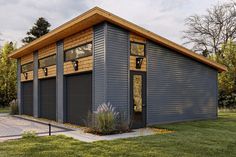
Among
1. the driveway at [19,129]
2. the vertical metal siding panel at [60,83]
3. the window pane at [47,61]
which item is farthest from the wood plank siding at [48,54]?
the driveway at [19,129]

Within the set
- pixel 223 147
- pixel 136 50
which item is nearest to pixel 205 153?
pixel 223 147

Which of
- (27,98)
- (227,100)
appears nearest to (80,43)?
(27,98)

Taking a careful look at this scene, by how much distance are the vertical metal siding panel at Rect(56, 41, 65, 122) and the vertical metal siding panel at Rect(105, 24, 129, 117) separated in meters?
3.41

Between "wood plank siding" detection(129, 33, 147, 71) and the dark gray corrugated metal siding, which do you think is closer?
"wood plank siding" detection(129, 33, 147, 71)

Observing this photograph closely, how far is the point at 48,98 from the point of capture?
520 inches

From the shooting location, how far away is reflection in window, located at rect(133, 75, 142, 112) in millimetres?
9594

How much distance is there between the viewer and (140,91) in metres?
9.79

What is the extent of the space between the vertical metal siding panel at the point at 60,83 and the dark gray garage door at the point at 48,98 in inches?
27.6

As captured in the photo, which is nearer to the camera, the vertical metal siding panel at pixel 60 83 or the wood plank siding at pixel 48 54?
the vertical metal siding panel at pixel 60 83

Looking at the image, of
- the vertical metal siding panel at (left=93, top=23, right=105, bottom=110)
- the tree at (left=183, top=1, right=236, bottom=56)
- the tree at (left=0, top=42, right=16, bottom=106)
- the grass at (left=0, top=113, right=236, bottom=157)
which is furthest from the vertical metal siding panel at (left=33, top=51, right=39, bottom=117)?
the tree at (left=183, top=1, right=236, bottom=56)

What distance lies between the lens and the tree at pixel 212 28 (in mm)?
27000

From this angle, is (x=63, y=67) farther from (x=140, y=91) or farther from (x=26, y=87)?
(x=26, y=87)

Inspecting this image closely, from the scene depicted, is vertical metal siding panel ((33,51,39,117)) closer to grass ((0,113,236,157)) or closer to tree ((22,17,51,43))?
grass ((0,113,236,157))

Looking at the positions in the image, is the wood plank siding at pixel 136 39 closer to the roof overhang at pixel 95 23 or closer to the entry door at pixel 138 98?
the roof overhang at pixel 95 23
